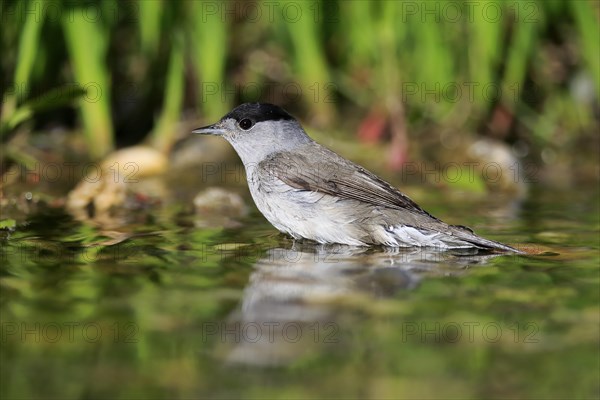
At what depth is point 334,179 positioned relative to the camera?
17.5ft

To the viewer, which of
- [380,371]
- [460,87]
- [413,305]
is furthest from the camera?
[460,87]

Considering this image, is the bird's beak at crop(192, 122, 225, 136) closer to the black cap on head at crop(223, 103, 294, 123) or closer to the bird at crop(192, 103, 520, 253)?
the black cap on head at crop(223, 103, 294, 123)

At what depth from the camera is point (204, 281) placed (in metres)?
3.98

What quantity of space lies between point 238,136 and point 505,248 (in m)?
1.91

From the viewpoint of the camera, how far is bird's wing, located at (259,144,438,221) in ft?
16.9

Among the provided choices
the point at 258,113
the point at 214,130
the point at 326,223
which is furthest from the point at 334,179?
the point at 214,130

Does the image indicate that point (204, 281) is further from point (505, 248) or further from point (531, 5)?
point (531, 5)

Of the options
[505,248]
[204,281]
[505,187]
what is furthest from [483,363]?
[505,187]

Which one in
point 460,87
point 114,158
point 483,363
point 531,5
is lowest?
point 483,363

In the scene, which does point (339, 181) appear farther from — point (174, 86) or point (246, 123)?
point (174, 86)

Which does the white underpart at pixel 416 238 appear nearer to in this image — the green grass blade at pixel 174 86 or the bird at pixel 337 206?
the bird at pixel 337 206

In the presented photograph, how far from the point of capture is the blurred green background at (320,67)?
6.61 meters

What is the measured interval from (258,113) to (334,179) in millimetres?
757

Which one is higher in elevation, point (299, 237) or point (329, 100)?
point (329, 100)
